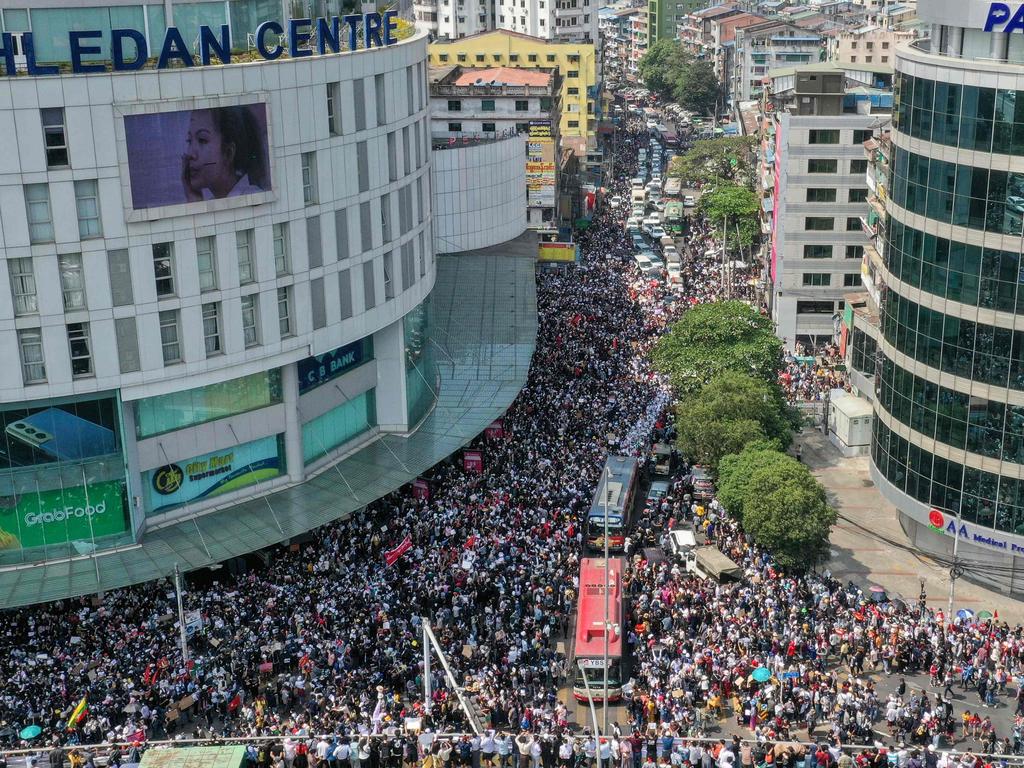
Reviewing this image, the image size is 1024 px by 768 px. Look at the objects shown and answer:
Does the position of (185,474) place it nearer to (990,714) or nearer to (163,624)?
(163,624)

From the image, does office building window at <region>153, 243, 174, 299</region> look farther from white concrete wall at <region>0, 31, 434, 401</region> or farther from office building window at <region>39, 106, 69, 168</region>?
office building window at <region>39, 106, 69, 168</region>

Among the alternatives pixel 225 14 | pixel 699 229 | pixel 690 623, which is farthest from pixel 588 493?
pixel 699 229

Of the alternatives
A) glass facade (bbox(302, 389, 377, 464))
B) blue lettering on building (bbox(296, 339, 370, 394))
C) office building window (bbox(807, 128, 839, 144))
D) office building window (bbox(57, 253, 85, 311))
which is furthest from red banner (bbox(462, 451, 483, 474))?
office building window (bbox(807, 128, 839, 144))

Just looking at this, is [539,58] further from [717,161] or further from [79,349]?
[79,349]

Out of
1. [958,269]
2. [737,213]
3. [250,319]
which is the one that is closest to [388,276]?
[250,319]

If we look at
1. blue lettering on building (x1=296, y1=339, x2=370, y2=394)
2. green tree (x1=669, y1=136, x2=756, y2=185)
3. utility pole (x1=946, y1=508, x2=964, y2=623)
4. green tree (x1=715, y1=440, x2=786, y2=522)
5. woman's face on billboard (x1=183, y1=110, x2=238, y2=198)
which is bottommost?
utility pole (x1=946, y1=508, x2=964, y2=623)
